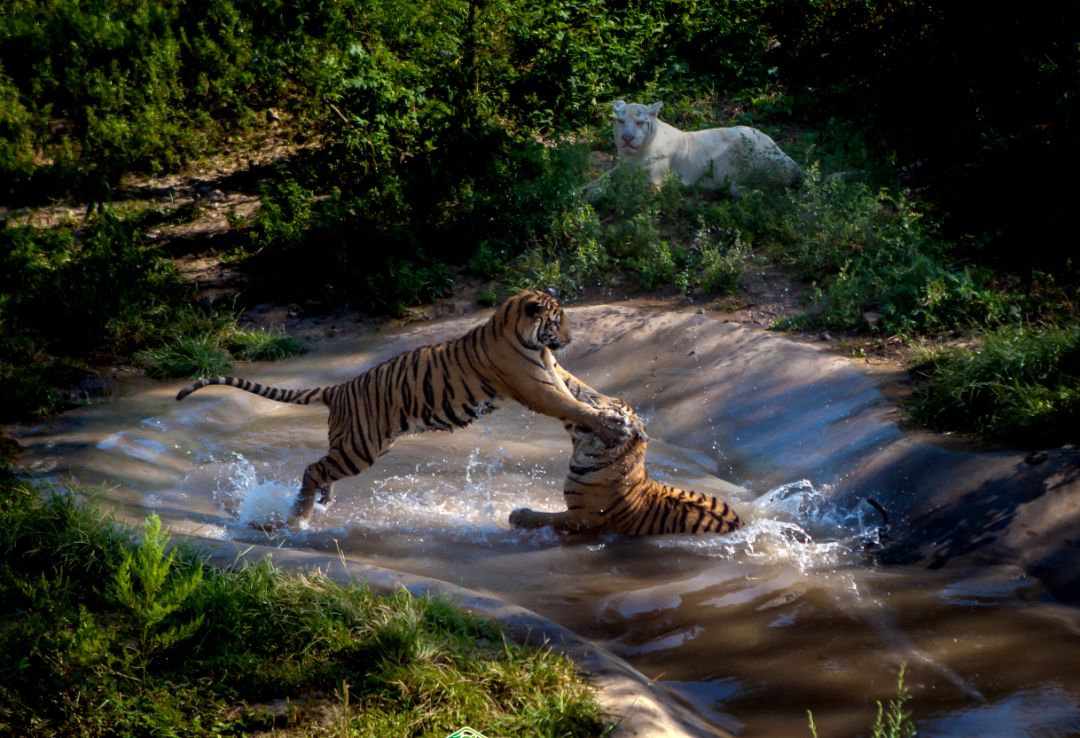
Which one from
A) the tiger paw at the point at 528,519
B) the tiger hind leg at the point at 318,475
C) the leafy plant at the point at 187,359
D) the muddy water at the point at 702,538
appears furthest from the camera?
the leafy plant at the point at 187,359

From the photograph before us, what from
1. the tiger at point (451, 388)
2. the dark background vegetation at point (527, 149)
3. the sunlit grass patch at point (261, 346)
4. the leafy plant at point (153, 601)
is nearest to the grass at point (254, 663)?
the leafy plant at point (153, 601)

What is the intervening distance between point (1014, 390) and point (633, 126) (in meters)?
5.13

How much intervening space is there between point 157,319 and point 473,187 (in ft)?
9.97

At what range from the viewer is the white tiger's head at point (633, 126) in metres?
10.1

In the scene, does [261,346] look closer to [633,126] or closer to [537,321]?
[537,321]

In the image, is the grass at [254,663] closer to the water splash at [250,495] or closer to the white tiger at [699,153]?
the water splash at [250,495]

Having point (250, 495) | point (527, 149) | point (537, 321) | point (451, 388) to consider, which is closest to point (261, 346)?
point (250, 495)

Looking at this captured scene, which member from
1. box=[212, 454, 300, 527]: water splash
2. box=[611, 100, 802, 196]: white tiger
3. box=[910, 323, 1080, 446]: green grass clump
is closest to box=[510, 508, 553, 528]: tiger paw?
box=[212, 454, 300, 527]: water splash

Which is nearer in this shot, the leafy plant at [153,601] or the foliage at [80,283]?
the leafy plant at [153,601]

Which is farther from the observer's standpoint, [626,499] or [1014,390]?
[1014,390]

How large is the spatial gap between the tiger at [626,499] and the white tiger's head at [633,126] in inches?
193

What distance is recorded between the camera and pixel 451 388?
5938 millimetres

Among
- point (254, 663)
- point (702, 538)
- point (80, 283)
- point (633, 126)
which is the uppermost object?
point (633, 126)

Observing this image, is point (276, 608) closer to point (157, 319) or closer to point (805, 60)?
point (157, 319)
